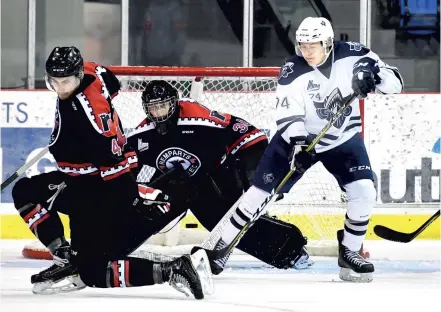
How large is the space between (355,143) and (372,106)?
1693 mm

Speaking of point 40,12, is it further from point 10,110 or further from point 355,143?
point 355,143

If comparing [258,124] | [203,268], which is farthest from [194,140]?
[258,124]

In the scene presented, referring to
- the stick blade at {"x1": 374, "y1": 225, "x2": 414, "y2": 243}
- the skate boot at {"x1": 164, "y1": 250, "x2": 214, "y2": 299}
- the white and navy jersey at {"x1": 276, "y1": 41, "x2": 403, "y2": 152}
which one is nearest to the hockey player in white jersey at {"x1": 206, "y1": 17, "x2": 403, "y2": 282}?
the white and navy jersey at {"x1": 276, "y1": 41, "x2": 403, "y2": 152}

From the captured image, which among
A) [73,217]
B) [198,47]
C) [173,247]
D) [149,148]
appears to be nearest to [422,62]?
[198,47]

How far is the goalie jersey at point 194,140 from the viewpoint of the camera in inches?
206

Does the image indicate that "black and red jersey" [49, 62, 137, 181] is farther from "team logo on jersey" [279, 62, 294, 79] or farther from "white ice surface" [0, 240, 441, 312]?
"team logo on jersey" [279, 62, 294, 79]

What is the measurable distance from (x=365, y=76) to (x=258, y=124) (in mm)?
1524

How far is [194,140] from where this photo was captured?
5.24m

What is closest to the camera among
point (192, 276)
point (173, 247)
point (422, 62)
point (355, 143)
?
point (192, 276)

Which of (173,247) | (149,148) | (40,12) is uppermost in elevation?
(40,12)

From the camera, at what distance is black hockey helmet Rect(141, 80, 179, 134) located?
16.9 ft

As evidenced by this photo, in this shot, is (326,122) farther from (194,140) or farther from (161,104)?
(161,104)

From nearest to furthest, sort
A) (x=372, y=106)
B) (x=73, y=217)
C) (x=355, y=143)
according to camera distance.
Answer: (x=73, y=217), (x=355, y=143), (x=372, y=106)

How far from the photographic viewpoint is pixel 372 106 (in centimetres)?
690
